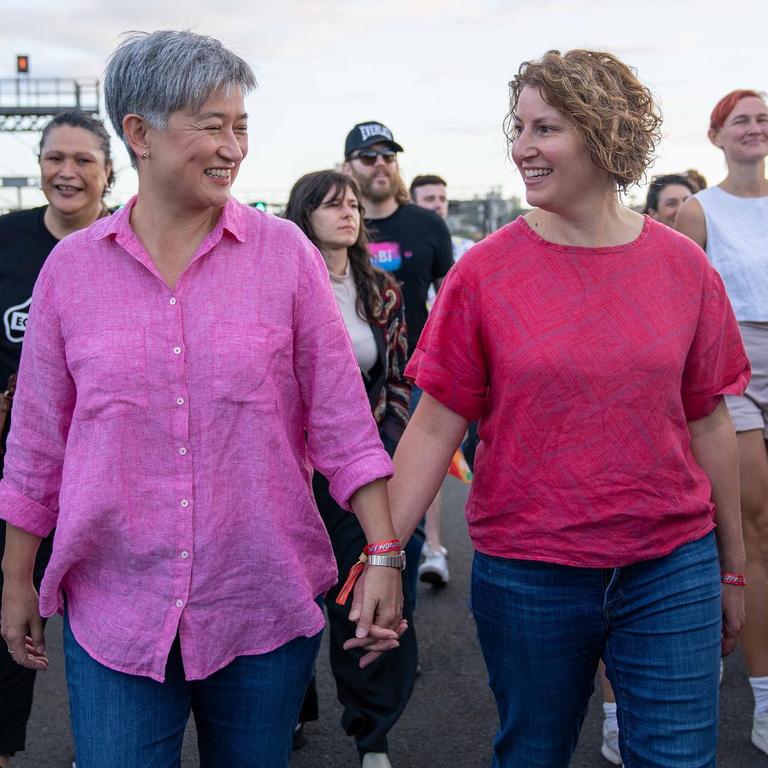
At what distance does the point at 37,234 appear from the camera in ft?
12.0

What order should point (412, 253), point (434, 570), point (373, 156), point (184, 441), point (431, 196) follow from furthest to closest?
1. point (431, 196)
2. point (434, 570)
3. point (373, 156)
4. point (412, 253)
5. point (184, 441)

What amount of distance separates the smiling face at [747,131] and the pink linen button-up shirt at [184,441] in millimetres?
2675

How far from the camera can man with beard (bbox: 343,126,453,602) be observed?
229 inches

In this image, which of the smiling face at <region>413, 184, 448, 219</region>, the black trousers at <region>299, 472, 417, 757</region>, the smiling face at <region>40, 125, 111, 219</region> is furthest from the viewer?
the smiling face at <region>413, 184, 448, 219</region>

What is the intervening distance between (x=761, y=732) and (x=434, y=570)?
7.81 ft

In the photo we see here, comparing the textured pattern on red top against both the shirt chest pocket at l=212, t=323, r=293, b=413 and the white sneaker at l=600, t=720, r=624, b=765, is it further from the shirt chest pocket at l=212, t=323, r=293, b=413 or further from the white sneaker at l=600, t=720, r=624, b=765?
the white sneaker at l=600, t=720, r=624, b=765

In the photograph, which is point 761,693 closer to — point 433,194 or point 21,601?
point 21,601

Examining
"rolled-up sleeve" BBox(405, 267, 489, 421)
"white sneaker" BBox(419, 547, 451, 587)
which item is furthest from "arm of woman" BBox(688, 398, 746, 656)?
"white sneaker" BBox(419, 547, 451, 587)

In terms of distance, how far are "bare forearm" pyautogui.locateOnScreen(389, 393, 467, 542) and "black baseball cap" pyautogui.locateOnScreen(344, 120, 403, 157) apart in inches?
144

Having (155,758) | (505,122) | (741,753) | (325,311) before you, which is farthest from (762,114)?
(155,758)

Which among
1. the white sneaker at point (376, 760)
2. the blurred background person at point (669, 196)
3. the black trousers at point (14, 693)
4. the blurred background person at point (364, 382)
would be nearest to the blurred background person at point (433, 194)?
the blurred background person at point (669, 196)

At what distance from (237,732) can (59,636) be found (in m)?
3.59

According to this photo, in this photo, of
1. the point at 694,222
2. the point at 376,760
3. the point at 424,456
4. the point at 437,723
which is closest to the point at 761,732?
the point at 437,723

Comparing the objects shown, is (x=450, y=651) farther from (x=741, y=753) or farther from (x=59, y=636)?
(x=59, y=636)
